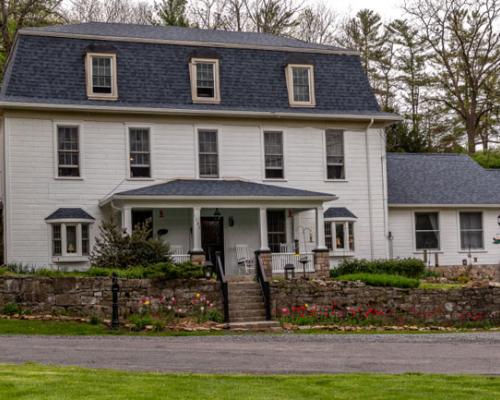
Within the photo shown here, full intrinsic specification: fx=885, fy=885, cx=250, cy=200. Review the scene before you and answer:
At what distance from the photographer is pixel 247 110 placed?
95.0 ft

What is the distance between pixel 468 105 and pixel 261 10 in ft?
40.9

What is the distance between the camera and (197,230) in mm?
26359

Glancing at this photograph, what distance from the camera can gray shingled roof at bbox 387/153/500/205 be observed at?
32219 mm

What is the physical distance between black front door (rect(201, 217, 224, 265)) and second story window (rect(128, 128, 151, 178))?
8.03 ft

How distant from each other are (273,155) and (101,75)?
6.21m

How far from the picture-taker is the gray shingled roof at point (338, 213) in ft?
96.7

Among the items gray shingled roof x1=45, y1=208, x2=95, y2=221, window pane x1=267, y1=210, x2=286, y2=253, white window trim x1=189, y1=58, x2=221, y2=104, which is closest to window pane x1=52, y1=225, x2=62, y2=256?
gray shingled roof x1=45, y1=208, x2=95, y2=221

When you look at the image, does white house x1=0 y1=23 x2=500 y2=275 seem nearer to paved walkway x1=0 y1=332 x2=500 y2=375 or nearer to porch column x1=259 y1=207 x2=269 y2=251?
porch column x1=259 y1=207 x2=269 y2=251

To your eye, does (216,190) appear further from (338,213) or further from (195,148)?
(338,213)

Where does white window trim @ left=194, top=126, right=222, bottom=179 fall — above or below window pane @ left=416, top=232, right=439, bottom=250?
above

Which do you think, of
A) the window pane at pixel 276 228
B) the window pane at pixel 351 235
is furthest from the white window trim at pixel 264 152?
the window pane at pixel 351 235

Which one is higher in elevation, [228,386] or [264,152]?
[264,152]

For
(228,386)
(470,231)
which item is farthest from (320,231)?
(228,386)

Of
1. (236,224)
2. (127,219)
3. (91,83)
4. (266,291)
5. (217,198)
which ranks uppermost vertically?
(91,83)
